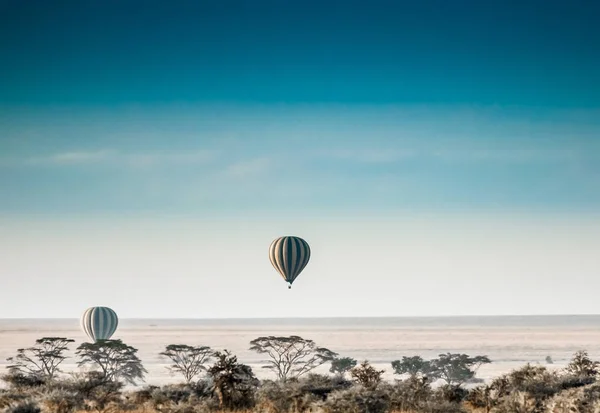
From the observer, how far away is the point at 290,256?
275 feet

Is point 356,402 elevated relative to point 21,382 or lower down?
lower down

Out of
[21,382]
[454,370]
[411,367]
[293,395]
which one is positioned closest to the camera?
[293,395]

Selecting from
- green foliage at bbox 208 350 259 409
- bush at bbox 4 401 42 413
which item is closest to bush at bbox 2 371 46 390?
bush at bbox 4 401 42 413

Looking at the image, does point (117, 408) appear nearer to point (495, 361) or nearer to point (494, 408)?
point (494, 408)

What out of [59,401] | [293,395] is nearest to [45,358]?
[59,401]

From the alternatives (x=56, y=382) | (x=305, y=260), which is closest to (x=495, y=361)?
(x=305, y=260)

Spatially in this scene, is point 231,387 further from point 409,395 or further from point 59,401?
point 409,395

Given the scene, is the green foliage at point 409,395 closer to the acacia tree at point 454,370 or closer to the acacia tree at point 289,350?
the acacia tree at point 289,350

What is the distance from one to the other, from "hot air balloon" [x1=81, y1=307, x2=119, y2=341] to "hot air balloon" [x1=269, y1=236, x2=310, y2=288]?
65.6 ft

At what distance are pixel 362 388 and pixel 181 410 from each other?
5.93 m

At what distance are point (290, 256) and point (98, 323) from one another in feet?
71.4

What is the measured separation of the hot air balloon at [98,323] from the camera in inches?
3701

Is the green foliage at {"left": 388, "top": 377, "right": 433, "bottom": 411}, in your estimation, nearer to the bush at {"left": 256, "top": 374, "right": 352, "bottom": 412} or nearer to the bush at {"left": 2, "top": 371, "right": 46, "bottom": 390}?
the bush at {"left": 256, "top": 374, "right": 352, "bottom": 412}

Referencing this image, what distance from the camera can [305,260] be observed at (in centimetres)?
8475
